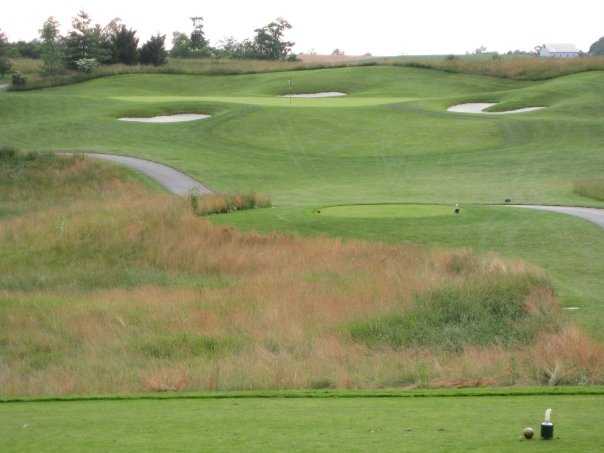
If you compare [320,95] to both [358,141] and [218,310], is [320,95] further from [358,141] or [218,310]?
[218,310]

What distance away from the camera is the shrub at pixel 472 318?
14.2m

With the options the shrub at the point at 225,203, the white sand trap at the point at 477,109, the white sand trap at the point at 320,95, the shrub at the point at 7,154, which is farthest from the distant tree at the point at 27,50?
the shrub at the point at 225,203

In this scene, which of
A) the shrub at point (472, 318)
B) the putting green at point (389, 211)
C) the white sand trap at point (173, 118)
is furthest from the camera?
the white sand trap at point (173, 118)

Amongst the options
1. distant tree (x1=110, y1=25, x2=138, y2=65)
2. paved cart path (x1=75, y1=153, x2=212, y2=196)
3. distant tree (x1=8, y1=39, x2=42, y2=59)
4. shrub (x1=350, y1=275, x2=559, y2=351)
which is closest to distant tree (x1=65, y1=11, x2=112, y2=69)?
distant tree (x1=110, y1=25, x2=138, y2=65)

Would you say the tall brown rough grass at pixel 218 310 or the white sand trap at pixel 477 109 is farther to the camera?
the white sand trap at pixel 477 109

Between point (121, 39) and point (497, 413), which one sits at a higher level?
point (121, 39)

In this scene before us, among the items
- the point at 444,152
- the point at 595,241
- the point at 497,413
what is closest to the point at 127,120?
the point at 444,152

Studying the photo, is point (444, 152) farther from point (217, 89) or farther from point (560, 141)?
point (217, 89)

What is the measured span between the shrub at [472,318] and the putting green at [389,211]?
7772 millimetres

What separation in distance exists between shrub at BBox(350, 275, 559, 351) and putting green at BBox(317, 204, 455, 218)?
7772 millimetres

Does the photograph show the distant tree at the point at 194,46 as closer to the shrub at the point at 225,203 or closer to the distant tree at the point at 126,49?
the distant tree at the point at 126,49

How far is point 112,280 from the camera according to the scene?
20859mm

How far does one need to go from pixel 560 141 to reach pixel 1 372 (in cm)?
3623

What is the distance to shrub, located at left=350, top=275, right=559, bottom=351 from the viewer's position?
46.7ft
